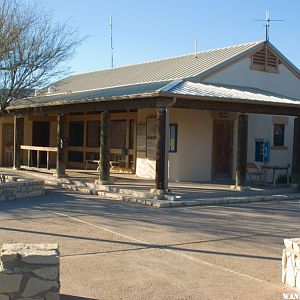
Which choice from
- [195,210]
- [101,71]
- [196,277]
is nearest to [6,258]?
[196,277]

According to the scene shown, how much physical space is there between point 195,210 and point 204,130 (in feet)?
18.8

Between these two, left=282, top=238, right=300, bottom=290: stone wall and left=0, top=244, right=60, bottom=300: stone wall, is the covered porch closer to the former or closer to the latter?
left=282, top=238, right=300, bottom=290: stone wall

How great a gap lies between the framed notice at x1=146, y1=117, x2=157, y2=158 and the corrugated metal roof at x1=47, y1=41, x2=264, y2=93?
1425mm

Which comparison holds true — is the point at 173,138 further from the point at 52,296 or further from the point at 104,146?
the point at 52,296

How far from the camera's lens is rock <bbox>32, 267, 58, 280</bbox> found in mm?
4660

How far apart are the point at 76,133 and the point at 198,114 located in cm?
762

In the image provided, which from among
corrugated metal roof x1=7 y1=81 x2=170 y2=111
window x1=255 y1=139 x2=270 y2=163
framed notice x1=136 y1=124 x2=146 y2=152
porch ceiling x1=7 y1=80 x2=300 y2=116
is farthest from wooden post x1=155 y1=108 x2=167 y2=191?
window x1=255 y1=139 x2=270 y2=163

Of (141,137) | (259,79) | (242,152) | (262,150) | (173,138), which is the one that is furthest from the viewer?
(259,79)

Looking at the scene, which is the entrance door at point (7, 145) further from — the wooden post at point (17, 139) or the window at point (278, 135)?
the window at point (278, 135)

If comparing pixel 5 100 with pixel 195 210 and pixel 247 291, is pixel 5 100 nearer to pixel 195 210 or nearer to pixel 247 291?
pixel 195 210

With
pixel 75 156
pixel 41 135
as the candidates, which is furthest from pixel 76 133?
pixel 41 135

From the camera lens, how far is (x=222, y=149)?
705 inches

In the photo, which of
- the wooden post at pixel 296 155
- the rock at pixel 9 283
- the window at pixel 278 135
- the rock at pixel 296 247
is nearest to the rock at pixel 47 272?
the rock at pixel 9 283

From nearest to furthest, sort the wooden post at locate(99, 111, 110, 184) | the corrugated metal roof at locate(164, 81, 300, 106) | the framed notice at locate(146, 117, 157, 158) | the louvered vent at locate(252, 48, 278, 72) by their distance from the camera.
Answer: the corrugated metal roof at locate(164, 81, 300, 106) < the wooden post at locate(99, 111, 110, 184) < the framed notice at locate(146, 117, 157, 158) < the louvered vent at locate(252, 48, 278, 72)
